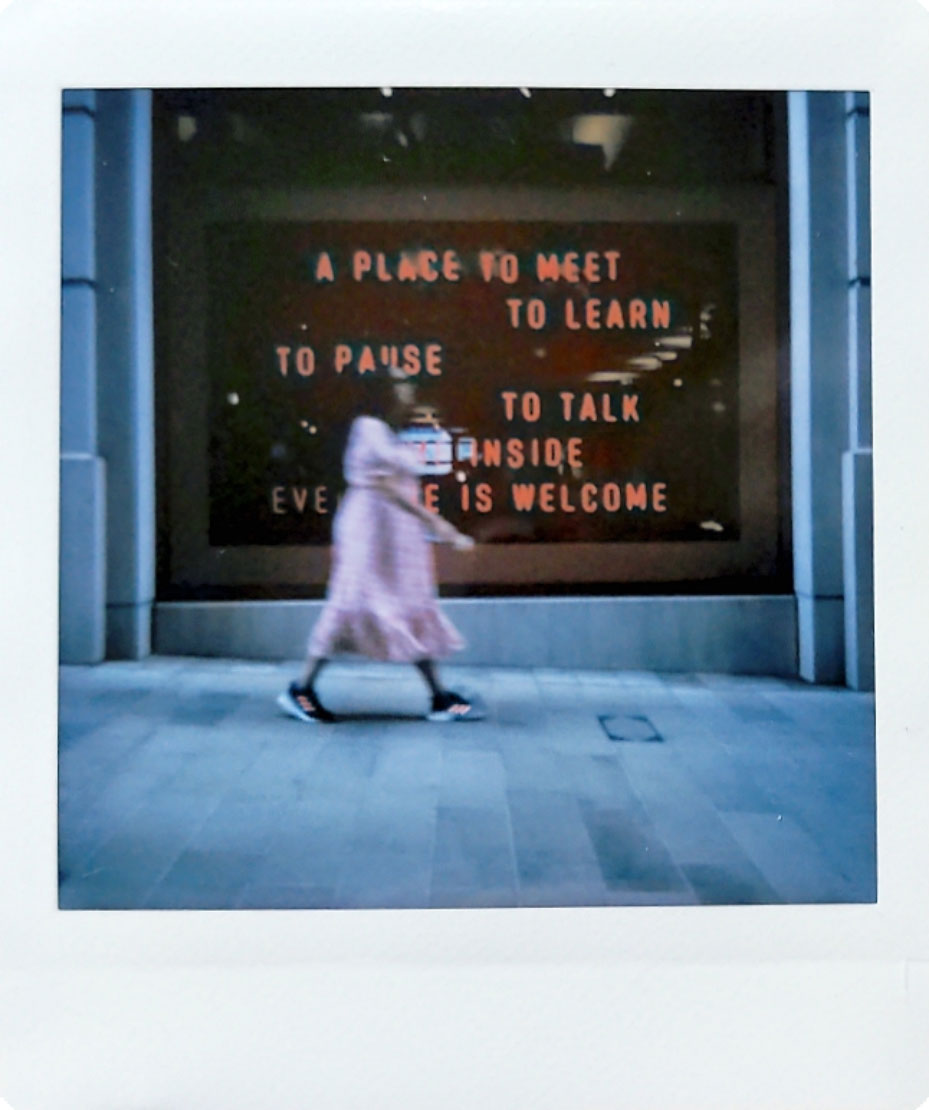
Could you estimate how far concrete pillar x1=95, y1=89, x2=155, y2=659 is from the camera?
3.34m

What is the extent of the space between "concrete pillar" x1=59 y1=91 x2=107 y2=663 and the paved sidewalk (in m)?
0.17

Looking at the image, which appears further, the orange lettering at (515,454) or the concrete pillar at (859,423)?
the orange lettering at (515,454)

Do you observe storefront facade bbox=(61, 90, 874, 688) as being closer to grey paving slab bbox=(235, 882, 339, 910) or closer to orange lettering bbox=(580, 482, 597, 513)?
orange lettering bbox=(580, 482, 597, 513)

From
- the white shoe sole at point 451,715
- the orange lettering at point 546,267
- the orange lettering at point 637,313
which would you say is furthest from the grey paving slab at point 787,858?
the orange lettering at point 546,267

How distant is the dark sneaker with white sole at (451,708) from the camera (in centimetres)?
351

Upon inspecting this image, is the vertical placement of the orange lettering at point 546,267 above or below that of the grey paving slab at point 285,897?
above

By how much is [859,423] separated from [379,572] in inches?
63.7

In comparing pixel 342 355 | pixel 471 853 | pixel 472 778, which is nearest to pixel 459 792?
pixel 472 778

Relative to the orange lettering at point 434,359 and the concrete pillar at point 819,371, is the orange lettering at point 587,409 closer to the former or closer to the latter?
the orange lettering at point 434,359

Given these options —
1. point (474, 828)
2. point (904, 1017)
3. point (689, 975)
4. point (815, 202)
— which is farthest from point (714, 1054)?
point (815, 202)

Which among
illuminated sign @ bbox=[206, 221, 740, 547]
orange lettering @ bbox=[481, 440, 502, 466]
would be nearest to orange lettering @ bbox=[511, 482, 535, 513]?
illuminated sign @ bbox=[206, 221, 740, 547]

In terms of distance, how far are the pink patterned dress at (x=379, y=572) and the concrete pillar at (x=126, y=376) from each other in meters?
0.62

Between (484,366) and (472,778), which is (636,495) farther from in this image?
(472,778)

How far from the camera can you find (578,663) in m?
3.68
